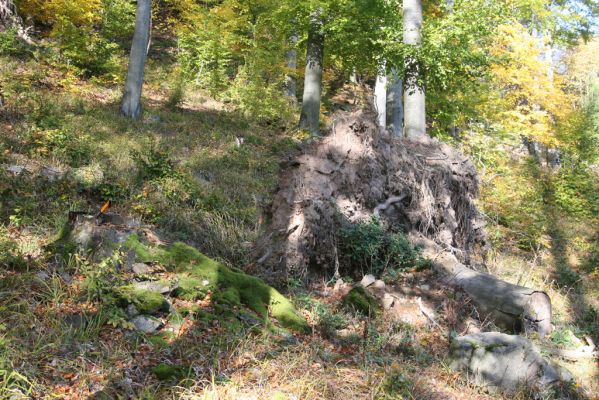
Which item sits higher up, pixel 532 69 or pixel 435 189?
pixel 532 69

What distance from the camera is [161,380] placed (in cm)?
356

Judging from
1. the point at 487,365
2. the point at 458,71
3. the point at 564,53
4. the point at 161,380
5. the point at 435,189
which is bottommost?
the point at 487,365

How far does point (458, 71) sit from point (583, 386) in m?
8.27

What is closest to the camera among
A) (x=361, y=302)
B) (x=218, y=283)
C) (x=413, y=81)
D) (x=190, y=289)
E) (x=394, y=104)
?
(x=190, y=289)

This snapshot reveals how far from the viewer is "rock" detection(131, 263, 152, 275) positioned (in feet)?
16.3

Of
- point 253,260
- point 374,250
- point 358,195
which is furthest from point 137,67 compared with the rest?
point 374,250

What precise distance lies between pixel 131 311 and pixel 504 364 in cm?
387

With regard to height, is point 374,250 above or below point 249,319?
above

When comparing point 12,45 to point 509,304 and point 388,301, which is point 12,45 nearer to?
point 388,301

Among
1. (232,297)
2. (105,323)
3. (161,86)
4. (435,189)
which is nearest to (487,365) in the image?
(232,297)

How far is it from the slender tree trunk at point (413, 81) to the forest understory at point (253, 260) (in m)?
0.97

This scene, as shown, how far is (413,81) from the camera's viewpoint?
11250 millimetres

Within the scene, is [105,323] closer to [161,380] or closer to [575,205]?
[161,380]

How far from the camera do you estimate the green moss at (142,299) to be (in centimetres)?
436
